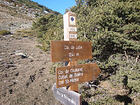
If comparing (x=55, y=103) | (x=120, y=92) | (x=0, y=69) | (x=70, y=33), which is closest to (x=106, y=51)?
(x=120, y=92)

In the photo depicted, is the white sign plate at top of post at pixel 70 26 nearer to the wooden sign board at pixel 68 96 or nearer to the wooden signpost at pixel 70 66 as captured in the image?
the wooden signpost at pixel 70 66

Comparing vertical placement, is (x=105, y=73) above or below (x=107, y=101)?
above

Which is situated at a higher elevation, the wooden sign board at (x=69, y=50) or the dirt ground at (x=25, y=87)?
the wooden sign board at (x=69, y=50)

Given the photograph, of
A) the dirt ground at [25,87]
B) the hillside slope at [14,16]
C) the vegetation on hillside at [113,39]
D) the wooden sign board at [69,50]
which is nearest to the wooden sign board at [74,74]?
the wooden sign board at [69,50]

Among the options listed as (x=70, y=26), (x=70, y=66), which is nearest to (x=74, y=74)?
(x=70, y=66)

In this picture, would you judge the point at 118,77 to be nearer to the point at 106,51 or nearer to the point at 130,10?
the point at 106,51

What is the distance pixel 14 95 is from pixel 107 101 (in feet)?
11.5

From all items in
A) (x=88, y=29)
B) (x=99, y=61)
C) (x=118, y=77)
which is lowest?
(x=118, y=77)

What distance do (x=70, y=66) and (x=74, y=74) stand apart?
162mm

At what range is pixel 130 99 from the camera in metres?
5.09

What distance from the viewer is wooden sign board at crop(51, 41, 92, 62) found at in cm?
203

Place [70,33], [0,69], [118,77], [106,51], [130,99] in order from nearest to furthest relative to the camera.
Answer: [70,33] < [118,77] < [130,99] < [106,51] < [0,69]

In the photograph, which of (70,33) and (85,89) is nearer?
(70,33)

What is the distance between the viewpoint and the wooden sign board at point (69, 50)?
2.03 meters
